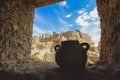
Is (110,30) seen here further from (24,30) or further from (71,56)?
(24,30)

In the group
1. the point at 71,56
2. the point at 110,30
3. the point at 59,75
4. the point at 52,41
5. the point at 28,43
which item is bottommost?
the point at 59,75

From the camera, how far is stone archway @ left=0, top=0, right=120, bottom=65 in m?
2.46

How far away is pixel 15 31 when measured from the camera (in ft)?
10.4

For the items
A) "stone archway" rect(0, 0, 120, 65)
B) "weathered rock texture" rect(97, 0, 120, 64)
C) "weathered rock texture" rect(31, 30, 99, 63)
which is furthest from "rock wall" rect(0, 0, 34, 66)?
"weathered rock texture" rect(31, 30, 99, 63)

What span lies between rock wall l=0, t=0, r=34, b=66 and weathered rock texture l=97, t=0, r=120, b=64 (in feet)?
4.19

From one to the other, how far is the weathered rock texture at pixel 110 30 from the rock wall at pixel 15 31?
1.28 m

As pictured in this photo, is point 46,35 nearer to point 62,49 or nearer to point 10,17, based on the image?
point 10,17

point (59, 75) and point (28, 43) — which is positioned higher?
point (28, 43)

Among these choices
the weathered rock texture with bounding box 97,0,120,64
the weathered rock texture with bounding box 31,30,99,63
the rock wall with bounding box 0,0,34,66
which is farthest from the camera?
the weathered rock texture with bounding box 31,30,99,63

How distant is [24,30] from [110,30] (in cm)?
154

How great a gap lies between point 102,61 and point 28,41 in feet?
4.66

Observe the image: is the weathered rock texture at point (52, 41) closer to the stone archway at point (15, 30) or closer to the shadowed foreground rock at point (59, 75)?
the stone archway at point (15, 30)

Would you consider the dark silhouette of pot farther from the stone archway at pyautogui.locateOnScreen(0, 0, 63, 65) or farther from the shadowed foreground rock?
the stone archway at pyautogui.locateOnScreen(0, 0, 63, 65)

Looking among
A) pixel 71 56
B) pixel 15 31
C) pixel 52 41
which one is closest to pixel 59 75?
pixel 71 56
